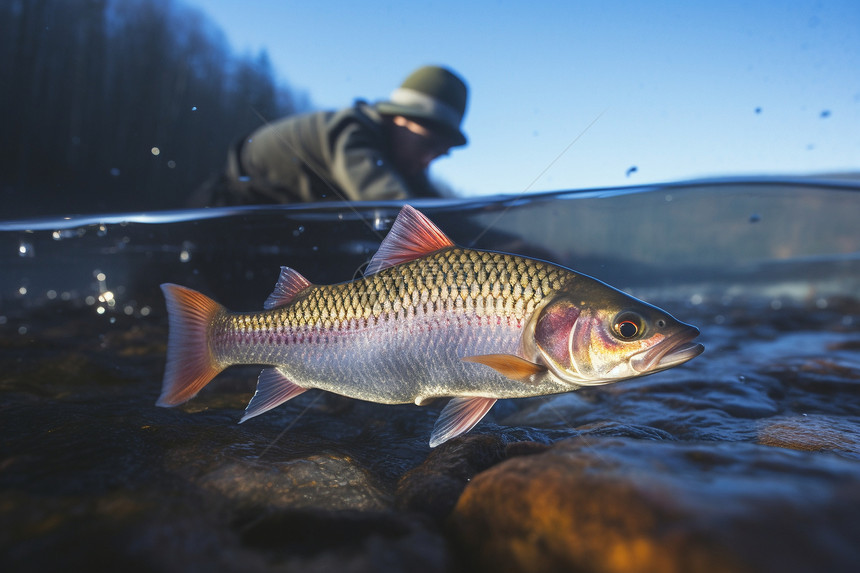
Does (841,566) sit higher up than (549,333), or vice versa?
(549,333)

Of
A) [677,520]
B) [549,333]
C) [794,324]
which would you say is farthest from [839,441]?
[794,324]

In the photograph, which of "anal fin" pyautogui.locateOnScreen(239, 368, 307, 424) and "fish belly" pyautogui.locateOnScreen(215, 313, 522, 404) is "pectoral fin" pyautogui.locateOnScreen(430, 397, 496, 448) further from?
"anal fin" pyautogui.locateOnScreen(239, 368, 307, 424)

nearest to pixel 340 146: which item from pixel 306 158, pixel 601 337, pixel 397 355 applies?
pixel 306 158

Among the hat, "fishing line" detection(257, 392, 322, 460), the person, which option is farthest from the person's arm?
"fishing line" detection(257, 392, 322, 460)

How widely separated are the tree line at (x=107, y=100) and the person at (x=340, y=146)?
10.3 m

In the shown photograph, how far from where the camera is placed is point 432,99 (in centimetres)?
752

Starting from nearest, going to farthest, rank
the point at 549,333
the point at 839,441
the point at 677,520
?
the point at 677,520
the point at 549,333
the point at 839,441

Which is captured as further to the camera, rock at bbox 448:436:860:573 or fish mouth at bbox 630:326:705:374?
fish mouth at bbox 630:326:705:374

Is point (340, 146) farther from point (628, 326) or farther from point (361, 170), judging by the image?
point (628, 326)

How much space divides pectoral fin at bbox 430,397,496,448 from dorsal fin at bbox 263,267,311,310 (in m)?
1.03

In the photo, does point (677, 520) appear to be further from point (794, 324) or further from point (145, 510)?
point (794, 324)

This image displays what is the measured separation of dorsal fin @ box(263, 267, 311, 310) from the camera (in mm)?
2320

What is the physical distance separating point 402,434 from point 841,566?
82.0 inches

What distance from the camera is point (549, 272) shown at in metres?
2.02
